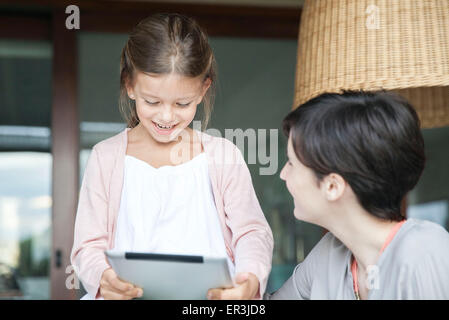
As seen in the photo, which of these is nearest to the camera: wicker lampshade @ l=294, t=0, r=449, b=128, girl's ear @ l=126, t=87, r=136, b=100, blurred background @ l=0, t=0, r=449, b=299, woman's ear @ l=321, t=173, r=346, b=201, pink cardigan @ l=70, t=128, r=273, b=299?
woman's ear @ l=321, t=173, r=346, b=201

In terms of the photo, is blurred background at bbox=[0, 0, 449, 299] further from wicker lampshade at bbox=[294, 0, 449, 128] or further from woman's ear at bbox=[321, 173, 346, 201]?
woman's ear at bbox=[321, 173, 346, 201]

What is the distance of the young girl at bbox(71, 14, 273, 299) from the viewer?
125 cm

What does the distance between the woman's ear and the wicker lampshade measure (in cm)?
45

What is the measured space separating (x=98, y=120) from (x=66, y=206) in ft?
1.42

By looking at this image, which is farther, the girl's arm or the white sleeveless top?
the white sleeveless top

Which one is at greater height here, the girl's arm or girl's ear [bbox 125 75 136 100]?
girl's ear [bbox 125 75 136 100]

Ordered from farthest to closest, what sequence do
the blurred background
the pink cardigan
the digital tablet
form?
the blurred background → the pink cardigan → the digital tablet

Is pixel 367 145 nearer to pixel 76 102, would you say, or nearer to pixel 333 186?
pixel 333 186

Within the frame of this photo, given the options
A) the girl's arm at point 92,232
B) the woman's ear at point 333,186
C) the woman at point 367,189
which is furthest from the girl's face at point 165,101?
the woman's ear at point 333,186

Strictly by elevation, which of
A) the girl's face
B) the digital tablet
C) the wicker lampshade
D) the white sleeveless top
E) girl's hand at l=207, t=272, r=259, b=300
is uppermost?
the wicker lampshade

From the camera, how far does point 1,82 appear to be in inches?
120

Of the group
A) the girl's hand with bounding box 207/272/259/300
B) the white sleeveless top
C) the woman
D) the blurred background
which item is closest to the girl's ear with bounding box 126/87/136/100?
the white sleeveless top
